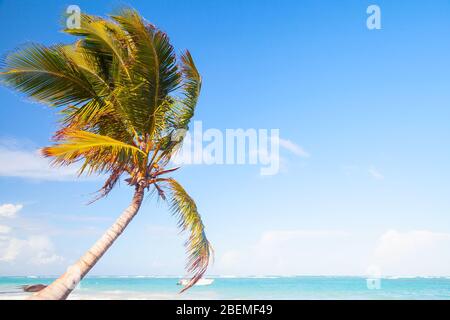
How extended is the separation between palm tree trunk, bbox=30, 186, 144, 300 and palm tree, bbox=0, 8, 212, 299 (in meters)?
0.02

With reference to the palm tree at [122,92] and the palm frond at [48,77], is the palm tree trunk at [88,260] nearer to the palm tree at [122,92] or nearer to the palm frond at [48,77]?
the palm tree at [122,92]

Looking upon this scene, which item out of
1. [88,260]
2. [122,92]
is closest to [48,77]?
[122,92]

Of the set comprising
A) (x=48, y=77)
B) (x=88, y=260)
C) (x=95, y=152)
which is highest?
(x=48, y=77)

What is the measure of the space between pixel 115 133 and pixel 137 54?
4.89ft

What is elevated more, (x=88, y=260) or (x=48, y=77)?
(x=48, y=77)

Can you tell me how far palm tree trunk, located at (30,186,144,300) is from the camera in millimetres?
6180

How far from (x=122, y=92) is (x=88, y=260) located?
307 centimetres

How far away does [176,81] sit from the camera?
8633 mm

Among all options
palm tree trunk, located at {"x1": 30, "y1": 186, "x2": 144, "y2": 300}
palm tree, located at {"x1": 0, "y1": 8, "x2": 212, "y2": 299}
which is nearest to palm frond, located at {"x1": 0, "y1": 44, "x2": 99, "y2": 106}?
palm tree, located at {"x1": 0, "y1": 8, "x2": 212, "y2": 299}

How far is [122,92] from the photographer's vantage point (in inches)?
325

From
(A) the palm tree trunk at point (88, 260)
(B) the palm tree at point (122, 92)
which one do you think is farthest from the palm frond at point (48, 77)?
(A) the palm tree trunk at point (88, 260)

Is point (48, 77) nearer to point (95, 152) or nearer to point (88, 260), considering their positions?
point (95, 152)
